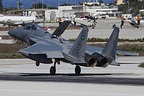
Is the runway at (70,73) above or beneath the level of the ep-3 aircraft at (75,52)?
beneath

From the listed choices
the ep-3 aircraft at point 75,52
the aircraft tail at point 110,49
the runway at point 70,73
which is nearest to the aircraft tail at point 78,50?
the ep-3 aircraft at point 75,52

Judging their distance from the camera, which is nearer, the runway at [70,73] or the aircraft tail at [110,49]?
the runway at [70,73]

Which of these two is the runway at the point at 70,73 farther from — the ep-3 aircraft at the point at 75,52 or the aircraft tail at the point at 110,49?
the aircraft tail at the point at 110,49

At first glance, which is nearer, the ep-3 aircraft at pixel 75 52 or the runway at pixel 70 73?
the runway at pixel 70 73

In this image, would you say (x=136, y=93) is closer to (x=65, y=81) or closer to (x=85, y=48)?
(x=65, y=81)

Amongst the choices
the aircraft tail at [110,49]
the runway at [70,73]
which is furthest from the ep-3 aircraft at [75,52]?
the runway at [70,73]

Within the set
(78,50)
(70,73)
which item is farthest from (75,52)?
(70,73)

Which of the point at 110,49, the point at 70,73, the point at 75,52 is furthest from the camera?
the point at 70,73

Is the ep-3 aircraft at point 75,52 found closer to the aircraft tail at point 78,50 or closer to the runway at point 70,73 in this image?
the aircraft tail at point 78,50

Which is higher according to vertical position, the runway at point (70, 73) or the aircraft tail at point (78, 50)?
the aircraft tail at point (78, 50)

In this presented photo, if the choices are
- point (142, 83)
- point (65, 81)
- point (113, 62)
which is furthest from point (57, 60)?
point (142, 83)

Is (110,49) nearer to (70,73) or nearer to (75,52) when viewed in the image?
(75,52)

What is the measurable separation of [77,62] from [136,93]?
8.59 meters

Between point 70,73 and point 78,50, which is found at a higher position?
point 78,50
